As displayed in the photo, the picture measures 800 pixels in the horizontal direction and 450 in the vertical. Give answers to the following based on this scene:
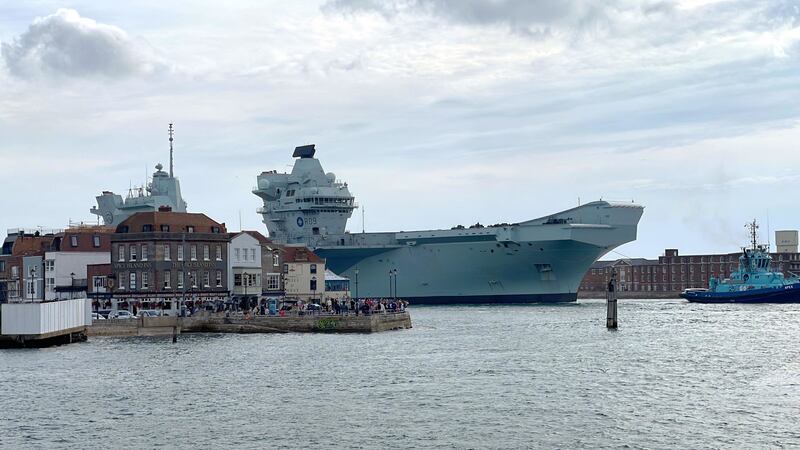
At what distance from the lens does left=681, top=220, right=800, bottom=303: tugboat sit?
13112cm

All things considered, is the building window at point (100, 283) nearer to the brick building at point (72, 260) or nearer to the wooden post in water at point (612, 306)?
the brick building at point (72, 260)

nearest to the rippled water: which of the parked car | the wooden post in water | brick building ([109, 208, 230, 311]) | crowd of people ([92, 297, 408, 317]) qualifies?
the parked car

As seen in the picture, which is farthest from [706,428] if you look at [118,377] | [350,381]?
[118,377]

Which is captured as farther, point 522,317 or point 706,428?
point 522,317

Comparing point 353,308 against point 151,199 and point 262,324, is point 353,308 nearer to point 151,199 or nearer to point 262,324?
point 262,324

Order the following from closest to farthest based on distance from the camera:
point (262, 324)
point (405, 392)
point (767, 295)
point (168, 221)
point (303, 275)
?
point (405, 392)
point (262, 324)
point (168, 221)
point (303, 275)
point (767, 295)

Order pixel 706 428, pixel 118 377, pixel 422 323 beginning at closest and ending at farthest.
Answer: pixel 706 428 < pixel 118 377 < pixel 422 323

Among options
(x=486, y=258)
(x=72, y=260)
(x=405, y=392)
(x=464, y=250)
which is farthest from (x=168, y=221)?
(x=405, y=392)

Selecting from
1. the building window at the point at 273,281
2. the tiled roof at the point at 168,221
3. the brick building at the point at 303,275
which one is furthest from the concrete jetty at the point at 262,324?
the brick building at the point at 303,275

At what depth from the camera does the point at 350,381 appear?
46.6m

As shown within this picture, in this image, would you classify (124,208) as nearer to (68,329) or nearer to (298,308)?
(298,308)

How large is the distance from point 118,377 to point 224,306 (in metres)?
30.6

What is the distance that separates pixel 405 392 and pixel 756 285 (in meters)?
98.5

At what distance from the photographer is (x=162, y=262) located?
259 feet
